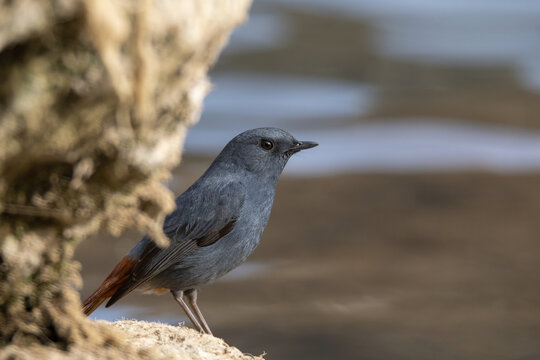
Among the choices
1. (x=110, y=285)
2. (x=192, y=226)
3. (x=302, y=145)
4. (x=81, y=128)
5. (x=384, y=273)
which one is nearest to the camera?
(x=81, y=128)

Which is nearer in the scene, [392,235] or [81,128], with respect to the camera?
[81,128]

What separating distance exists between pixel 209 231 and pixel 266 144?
561 mm

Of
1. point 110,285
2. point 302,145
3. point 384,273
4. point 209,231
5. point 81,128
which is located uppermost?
point 384,273

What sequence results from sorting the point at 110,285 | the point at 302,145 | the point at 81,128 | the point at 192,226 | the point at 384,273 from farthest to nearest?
the point at 384,273 < the point at 302,145 < the point at 192,226 < the point at 110,285 < the point at 81,128

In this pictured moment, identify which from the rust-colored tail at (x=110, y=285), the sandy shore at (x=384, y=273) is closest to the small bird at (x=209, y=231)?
the rust-colored tail at (x=110, y=285)

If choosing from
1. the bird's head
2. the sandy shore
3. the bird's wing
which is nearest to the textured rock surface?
the bird's wing

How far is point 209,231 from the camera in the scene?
413 cm

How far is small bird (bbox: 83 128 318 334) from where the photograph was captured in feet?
13.3

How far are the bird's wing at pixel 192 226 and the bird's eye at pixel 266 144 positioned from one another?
0.25 meters

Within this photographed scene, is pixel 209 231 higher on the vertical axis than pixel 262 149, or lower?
lower

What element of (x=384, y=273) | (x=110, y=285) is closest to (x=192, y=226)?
(x=110, y=285)

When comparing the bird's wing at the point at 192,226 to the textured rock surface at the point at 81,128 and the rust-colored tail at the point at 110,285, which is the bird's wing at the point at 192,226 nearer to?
the rust-colored tail at the point at 110,285

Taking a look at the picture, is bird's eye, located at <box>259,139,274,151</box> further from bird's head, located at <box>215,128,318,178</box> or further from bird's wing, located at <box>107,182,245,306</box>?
bird's wing, located at <box>107,182,245,306</box>

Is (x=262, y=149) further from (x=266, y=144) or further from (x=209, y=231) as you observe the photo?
(x=209, y=231)
